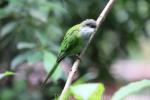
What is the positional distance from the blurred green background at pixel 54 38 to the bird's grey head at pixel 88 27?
0.60m

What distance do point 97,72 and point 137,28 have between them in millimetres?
482

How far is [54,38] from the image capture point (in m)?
3.72

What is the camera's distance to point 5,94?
3807 millimetres

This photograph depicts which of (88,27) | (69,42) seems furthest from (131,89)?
(69,42)

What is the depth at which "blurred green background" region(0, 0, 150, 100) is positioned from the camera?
3.26 meters

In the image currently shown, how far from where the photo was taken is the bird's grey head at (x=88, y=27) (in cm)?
218

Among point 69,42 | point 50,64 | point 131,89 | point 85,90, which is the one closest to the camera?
point 85,90

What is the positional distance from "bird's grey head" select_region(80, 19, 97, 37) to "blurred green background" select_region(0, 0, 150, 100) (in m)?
0.60

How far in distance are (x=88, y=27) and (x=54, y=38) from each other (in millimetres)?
1473

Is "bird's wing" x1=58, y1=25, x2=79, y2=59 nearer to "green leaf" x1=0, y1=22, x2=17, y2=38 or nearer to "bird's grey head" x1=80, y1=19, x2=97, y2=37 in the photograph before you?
"bird's grey head" x1=80, y1=19, x2=97, y2=37

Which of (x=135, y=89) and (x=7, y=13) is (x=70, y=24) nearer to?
(x=7, y=13)

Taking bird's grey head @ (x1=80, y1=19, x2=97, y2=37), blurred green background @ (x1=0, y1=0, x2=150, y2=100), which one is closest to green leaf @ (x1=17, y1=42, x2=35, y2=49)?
blurred green background @ (x1=0, y1=0, x2=150, y2=100)

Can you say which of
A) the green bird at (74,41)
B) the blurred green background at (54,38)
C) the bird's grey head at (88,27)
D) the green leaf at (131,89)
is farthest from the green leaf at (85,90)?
the blurred green background at (54,38)

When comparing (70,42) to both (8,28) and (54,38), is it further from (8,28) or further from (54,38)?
(54,38)
